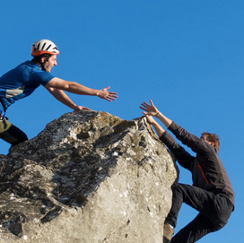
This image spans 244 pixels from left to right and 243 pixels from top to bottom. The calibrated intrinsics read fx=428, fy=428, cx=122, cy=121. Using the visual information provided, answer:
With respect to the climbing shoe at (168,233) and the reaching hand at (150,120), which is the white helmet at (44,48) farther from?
the climbing shoe at (168,233)

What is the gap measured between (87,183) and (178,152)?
3240 mm

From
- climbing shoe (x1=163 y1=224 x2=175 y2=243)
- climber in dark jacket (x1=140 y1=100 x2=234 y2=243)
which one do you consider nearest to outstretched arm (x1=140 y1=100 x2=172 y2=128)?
climber in dark jacket (x1=140 y1=100 x2=234 y2=243)

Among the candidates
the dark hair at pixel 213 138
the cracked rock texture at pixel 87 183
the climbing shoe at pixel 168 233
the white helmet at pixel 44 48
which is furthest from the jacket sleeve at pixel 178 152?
the white helmet at pixel 44 48

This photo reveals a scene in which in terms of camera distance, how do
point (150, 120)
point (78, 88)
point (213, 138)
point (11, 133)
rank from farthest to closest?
point (213, 138), point (150, 120), point (11, 133), point (78, 88)

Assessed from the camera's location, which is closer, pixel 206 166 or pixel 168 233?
pixel 168 233

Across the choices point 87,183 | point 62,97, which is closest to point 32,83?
point 62,97

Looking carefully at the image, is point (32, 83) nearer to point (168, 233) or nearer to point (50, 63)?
point (50, 63)

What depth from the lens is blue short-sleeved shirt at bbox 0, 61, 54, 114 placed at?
8.98 m

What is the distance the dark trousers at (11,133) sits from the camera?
952cm

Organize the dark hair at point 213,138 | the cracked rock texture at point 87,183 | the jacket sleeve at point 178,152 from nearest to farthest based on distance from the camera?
the cracked rock texture at point 87,183, the jacket sleeve at point 178,152, the dark hair at point 213,138

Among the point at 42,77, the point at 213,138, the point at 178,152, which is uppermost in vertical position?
→ the point at 213,138

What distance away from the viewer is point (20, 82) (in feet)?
29.9

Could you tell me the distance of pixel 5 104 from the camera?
9.28m

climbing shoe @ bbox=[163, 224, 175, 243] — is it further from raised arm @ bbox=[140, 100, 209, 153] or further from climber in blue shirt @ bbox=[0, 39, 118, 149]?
climber in blue shirt @ bbox=[0, 39, 118, 149]
